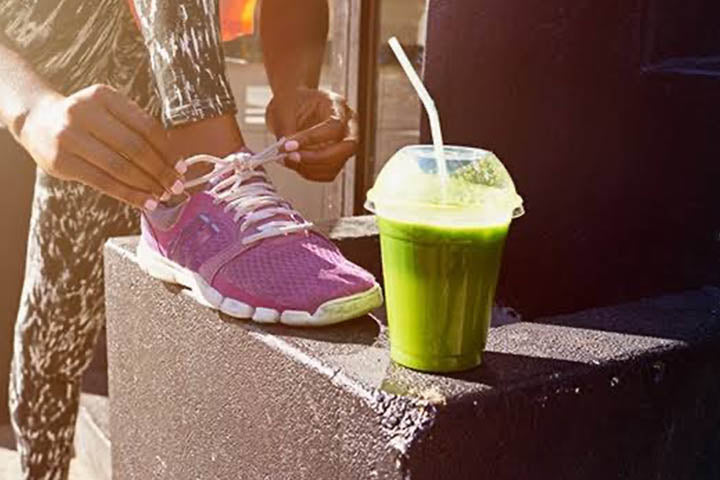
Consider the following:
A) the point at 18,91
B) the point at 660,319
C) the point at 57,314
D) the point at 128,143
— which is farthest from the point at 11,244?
the point at 660,319

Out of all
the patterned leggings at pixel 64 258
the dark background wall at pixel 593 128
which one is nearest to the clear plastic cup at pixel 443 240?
the dark background wall at pixel 593 128

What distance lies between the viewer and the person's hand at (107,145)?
4.20ft

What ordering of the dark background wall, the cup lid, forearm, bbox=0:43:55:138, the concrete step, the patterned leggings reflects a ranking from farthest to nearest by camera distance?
the concrete step < the patterned leggings < the dark background wall < forearm, bbox=0:43:55:138 < the cup lid

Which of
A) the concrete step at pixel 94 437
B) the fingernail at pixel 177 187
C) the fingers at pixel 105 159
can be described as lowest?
the concrete step at pixel 94 437

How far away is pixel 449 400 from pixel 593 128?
95 centimetres

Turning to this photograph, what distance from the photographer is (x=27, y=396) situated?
2.11 meters

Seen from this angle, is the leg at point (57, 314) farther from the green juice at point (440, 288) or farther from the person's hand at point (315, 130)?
the green juice at point (440, 288)

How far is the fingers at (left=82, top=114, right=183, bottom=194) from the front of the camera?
128 cm

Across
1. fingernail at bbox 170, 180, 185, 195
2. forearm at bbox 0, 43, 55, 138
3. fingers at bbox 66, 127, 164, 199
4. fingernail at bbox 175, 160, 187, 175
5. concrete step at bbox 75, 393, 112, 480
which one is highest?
forearm at bbox 0, 43, 55, 138

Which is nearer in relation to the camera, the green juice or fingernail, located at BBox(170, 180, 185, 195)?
the green juice

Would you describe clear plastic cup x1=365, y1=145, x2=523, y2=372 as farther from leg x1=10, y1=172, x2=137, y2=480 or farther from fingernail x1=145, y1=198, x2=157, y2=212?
leg x1=10, y1=172, x2=137, y2=480

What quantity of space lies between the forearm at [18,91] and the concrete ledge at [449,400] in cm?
37

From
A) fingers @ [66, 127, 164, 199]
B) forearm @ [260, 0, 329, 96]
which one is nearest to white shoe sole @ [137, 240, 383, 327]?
fingers @ [66, 127, 164, 199]

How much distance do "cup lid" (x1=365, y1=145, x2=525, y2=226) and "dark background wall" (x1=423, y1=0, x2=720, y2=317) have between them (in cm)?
73
